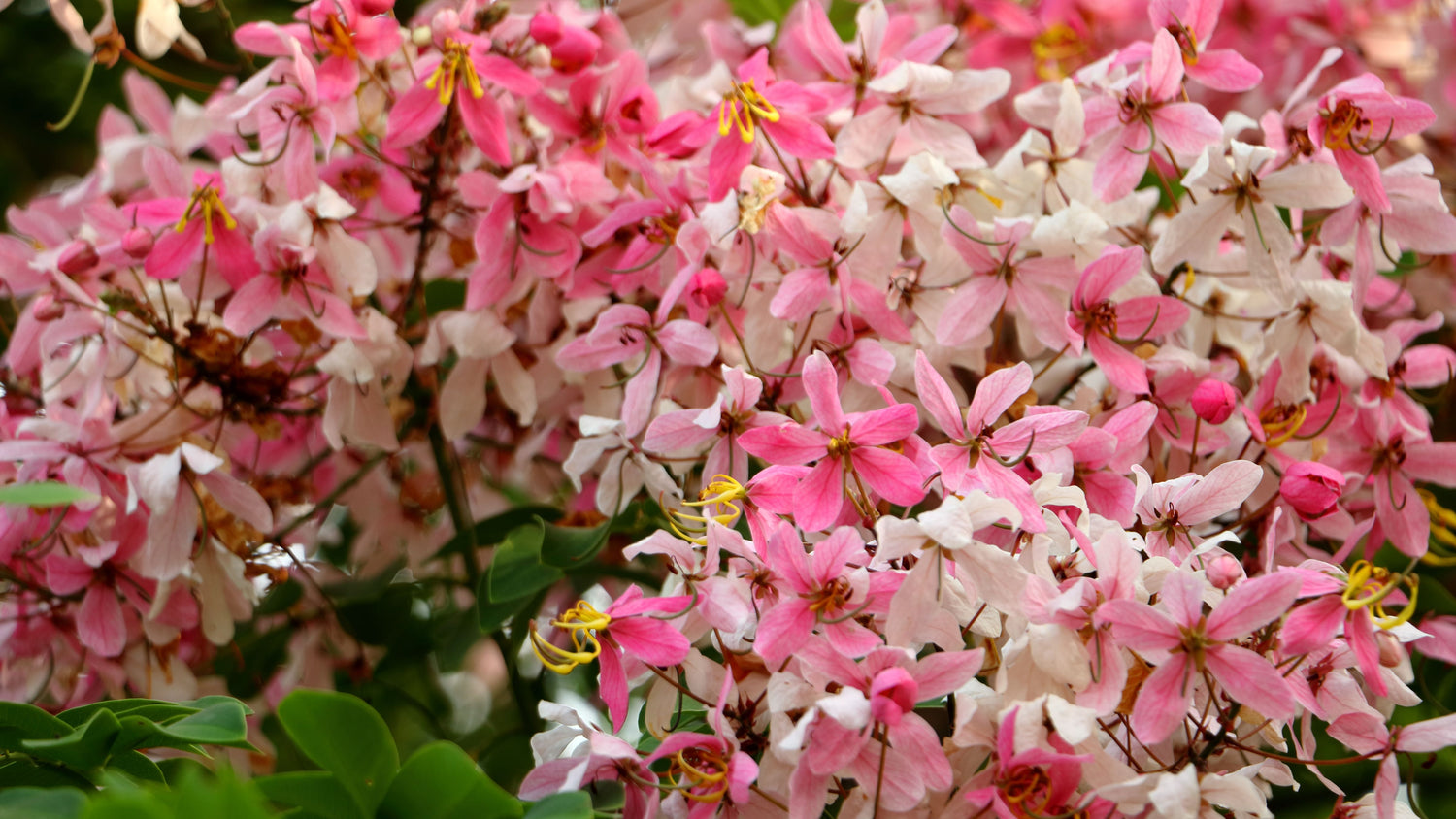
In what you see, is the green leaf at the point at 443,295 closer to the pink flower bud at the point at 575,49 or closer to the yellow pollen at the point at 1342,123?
the pink flower bud at the point at 575,49

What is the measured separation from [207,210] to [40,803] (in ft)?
1.19

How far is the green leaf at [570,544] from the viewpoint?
562 millimetres

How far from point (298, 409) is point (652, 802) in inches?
16.0

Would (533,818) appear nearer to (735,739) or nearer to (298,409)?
(735,739)

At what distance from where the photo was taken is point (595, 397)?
0.66 metres

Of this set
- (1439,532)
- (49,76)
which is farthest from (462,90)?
(49,76)

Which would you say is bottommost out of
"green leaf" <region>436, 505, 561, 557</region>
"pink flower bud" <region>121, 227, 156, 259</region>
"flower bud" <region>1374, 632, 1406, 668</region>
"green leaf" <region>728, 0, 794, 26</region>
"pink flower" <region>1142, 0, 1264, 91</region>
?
"green leaf" <region>436, 505, 561, 557</region>

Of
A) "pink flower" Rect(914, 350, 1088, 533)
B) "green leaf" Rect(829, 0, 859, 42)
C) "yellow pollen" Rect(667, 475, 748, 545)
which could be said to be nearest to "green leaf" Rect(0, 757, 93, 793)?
"yellow pollen" Rect(667, 475, 748, 545)

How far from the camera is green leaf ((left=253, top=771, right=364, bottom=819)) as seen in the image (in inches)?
14.3

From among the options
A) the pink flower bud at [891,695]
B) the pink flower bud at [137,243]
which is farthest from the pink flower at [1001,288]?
the pink flower bud at [137,243]

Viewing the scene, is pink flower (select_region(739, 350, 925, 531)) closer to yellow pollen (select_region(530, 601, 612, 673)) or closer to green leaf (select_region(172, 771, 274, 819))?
yellow pollen (select_region(530, 601, 612, 673))

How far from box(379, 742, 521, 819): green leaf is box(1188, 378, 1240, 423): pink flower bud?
1.18 feet

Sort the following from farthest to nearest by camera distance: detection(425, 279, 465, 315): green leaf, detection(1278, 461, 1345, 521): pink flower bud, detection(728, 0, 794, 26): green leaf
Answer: detection(728, 0, 794, 26): green leaf < detection(425, 279, 465, 315): green leaf < detection(1278, 461, 1345, 521): pink flower bud

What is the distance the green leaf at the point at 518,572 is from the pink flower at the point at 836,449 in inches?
6.3
